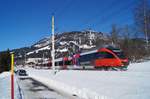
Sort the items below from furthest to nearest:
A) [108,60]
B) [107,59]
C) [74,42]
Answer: [74,42] → [107,59] → [108,60]

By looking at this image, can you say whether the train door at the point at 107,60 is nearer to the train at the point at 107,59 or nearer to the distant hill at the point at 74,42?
the train at the point at 107,59

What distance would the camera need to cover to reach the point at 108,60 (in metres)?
40.4

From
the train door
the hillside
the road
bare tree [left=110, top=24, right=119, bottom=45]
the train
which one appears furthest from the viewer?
bare tree [left=110, top=24, right=119, bottom=45]

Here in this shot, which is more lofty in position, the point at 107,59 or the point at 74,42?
the point at 74,42

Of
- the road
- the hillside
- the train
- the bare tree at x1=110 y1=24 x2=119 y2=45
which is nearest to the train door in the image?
the train

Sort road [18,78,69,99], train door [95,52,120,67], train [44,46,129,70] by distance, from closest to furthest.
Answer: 1. road [18,78,69,99]
2. train [44,46,129,70]
3. train door [95,52,120,67]

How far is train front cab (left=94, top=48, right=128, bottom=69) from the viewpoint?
1581 inches

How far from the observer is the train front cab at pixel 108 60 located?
40156 millimetres

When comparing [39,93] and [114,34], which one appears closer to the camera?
[39,93]

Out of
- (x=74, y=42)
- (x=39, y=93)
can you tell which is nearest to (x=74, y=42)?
(x=74, y=42)

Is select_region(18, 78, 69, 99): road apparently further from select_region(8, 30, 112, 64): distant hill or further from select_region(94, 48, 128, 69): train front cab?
select_region(94, 48, 128, 69): train front cab

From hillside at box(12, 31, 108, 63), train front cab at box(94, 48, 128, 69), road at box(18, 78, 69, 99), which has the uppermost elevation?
hillside at box(12, 31, 108, 63)

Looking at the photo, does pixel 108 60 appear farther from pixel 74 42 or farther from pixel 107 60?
pixel 74 42

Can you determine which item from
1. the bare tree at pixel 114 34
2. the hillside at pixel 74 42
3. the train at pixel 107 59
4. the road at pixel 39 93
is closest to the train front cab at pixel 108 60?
the train at pixel 107 59
